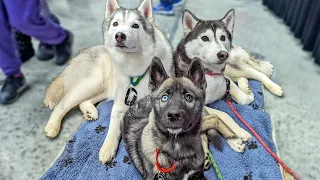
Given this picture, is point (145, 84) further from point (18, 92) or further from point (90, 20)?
point (90, 20)

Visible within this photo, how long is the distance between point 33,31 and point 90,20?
1429 mm

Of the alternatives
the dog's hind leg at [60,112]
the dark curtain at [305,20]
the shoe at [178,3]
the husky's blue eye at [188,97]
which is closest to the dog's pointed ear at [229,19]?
the husky's blue eye at [188,97]

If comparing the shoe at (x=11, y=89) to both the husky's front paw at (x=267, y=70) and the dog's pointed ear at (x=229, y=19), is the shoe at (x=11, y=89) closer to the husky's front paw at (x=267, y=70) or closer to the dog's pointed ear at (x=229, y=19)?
the dog's pointed ear at (x=229, y=19)

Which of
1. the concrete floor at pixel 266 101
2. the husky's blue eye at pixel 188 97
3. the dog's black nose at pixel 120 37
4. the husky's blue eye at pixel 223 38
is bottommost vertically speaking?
the concrete floor at pixel 266 101

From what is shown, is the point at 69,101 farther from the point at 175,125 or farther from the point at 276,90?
the point at 276,90

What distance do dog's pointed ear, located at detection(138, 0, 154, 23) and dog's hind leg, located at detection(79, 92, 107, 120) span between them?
0.76m

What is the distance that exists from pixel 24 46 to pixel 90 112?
5.59ft

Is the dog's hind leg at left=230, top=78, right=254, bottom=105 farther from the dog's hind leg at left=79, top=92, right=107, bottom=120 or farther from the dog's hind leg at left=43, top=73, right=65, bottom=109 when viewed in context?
the dog's hind leg at left=43, top=73, right=65, bottom=109

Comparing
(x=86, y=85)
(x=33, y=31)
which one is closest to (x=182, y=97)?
(x=86, y=85)

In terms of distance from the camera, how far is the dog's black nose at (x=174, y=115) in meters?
1.23

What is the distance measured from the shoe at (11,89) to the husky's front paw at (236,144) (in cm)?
199

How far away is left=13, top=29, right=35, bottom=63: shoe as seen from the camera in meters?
3.24

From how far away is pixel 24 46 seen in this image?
336cm

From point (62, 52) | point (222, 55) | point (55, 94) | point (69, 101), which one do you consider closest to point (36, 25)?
point (62, 52)
